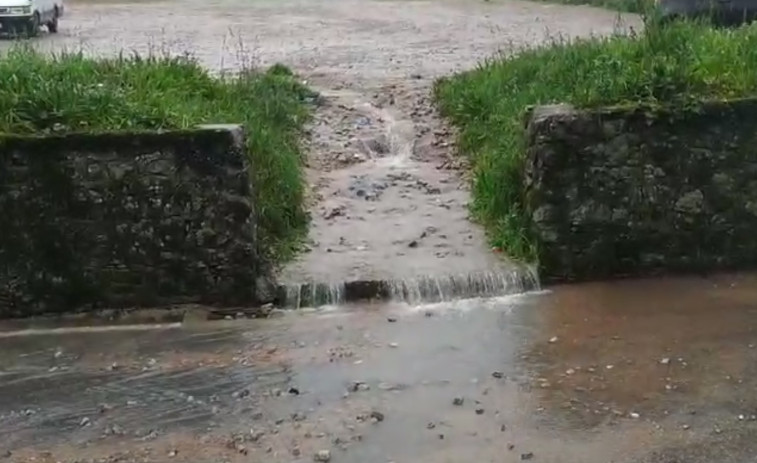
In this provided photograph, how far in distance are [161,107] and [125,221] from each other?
1.21 meters

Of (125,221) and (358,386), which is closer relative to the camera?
(358,386)

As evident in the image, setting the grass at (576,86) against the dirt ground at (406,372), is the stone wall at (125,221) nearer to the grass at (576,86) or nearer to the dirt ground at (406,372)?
the dirt ground at (406,372)

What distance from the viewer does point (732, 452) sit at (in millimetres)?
6230

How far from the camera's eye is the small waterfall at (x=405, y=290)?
9.35m

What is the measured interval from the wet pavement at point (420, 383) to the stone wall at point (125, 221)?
465 millimetres

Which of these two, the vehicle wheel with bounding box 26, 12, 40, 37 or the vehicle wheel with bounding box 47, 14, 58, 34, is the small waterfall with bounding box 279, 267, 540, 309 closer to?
the vehicle wheel with bounding box 26, 12, 40, 37

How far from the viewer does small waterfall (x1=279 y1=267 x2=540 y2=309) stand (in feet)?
30.7

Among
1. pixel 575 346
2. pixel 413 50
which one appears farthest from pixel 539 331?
pixel 413 50

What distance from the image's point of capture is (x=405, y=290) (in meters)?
9.36

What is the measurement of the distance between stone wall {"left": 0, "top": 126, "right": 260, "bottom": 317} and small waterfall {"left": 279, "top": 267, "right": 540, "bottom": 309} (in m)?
0.40

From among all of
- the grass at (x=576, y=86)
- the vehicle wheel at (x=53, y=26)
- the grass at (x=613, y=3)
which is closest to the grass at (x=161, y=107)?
the grass at (x=576, y=86)

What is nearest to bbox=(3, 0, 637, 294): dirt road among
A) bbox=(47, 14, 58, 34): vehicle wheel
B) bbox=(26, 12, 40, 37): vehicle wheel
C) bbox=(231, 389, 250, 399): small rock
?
bbox=(47, 14, 58, 34): vehicle wheel

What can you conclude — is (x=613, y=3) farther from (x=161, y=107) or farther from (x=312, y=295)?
(x=312, y=295)

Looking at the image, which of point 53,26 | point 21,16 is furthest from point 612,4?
point 21,16
